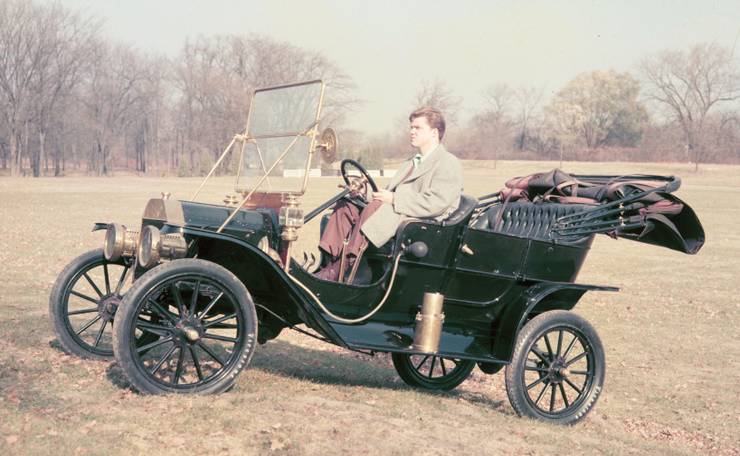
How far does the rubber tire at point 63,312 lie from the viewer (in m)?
6.00

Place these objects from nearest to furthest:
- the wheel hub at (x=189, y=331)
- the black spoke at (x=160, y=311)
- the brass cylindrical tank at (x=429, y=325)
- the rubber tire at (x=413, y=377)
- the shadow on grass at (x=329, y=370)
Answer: the black spoke at (x=160, y=311), the wheel hub at (x=189, y=331), the brass cylindrical tank at (x=429, y=325), the shadow on grass at (x=329, y=370), the rubber tire at (x=413, y=377)

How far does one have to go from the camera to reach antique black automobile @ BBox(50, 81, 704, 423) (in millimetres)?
5103

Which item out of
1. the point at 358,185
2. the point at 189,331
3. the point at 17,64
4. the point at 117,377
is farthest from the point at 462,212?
the point at 17,64

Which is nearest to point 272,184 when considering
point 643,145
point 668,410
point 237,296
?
point 237,296

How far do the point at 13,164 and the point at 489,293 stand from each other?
64.4 metres

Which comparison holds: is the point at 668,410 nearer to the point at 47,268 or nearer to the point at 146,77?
the point at 47,268

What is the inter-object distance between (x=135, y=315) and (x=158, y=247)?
1.55 feet

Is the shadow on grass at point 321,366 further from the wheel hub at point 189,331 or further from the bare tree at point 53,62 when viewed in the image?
the bare tree at point 53,62

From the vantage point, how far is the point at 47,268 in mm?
13930

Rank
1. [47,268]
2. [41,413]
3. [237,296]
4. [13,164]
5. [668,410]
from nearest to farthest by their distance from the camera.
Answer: [41,413]
[237,296]
[668,410]
[47,268]
[13,164]

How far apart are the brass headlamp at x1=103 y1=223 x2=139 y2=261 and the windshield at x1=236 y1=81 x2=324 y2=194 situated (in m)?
0.91

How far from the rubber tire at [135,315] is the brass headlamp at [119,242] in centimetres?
82

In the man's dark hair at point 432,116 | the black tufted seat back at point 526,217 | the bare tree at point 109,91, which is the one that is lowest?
the black tufted seat back at point 526,217

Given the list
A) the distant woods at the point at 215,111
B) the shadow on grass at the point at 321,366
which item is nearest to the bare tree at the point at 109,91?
the distant woods at the point at 215,111
